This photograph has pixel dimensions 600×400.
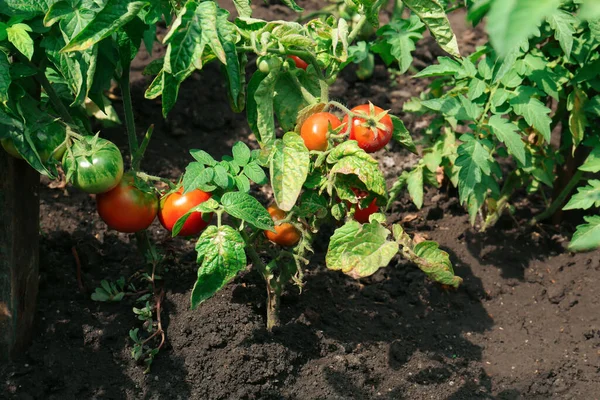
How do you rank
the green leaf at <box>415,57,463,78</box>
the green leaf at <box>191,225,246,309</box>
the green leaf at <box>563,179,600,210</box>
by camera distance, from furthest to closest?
the green leaf at <box>415,57,463,78</box> → the green leaf at <box>563,179,600,210</box> → the green leaf at <box>191,225,246,309</box>

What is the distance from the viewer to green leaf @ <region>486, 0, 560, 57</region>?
61 cm

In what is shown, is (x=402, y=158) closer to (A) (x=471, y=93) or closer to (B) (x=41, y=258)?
(A) (x=471, y=93)

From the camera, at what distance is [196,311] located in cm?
230

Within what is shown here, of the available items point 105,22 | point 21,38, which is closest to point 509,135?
point 105,22

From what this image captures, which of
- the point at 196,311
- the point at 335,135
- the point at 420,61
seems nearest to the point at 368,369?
the point at 196,311

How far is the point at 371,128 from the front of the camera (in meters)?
1.93

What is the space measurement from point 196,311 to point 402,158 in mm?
1367

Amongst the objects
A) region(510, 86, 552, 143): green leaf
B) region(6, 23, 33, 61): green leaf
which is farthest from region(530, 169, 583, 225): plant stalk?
region(6, 23, 33, 61): green leaf

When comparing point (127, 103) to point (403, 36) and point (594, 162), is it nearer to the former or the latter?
point (403, 36)

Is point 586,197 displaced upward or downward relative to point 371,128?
downward

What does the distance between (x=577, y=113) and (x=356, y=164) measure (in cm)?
101

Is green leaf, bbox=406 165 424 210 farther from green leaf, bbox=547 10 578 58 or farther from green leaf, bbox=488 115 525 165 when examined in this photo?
green leaf, bbox=547 10 578 58

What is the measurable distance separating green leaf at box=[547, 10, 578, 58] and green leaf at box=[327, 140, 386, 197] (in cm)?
78

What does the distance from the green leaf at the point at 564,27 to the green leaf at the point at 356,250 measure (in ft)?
2.80
